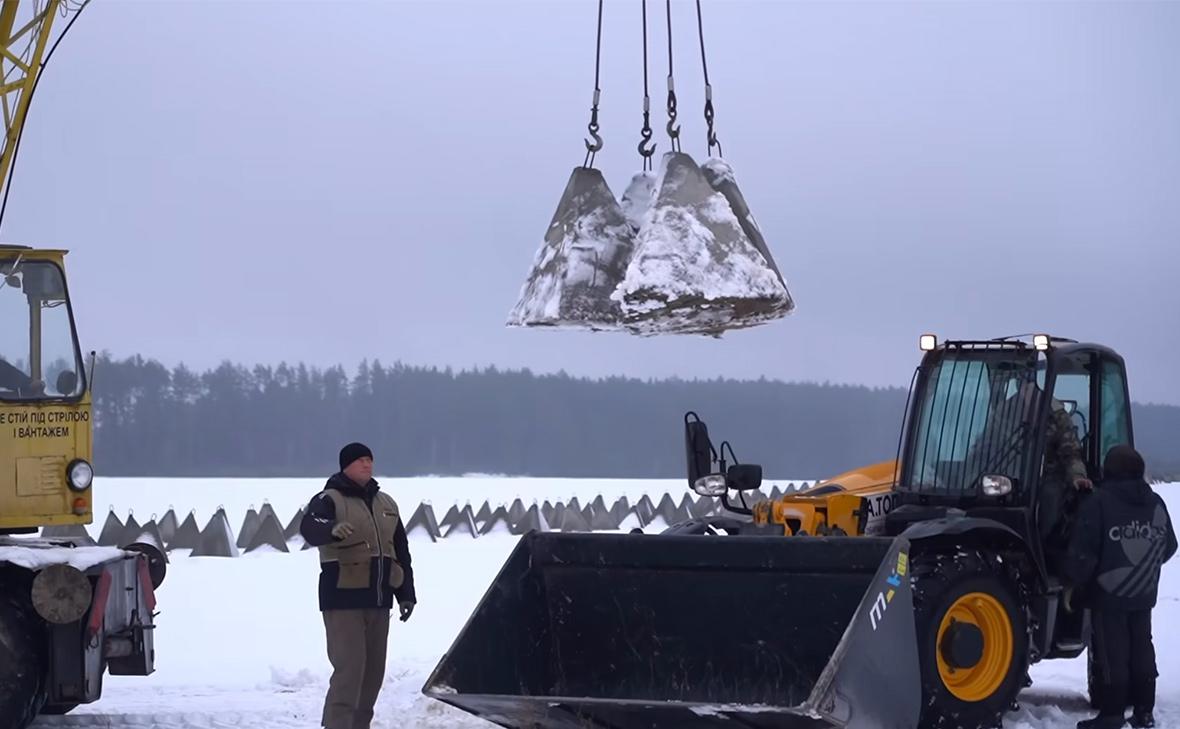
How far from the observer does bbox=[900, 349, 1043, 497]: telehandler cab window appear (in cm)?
937

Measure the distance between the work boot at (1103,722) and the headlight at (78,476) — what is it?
576cm

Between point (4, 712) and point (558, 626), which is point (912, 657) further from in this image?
point (4, 712)

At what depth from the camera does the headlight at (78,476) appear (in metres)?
9.16

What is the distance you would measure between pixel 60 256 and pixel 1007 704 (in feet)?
19.3

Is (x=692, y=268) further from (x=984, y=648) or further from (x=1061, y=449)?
(x=1061, y=449)

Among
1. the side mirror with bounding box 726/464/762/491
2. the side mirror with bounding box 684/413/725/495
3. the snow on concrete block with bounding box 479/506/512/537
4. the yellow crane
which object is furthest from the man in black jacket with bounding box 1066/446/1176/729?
the snow on concrete block with bounding box 479/506/512/537

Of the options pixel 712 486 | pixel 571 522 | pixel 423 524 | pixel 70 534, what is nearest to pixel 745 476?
pixel 712 486

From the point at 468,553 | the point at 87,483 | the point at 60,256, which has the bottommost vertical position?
the point at 468,553

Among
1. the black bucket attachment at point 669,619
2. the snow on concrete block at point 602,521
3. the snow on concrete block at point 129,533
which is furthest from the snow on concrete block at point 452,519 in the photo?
the black bucket attachment at point 669,619

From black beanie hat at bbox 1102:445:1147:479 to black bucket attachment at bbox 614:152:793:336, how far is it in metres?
2.08

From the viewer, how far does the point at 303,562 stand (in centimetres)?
1927

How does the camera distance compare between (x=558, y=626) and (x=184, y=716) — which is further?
(x=184, y=716)

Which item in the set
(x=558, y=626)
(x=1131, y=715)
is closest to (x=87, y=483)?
(x=558, y=626)

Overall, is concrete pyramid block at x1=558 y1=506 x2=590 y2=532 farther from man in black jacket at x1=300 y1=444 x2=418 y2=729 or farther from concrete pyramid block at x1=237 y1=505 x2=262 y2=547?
man in black jacket at x1=300 y1=444 x2=418 y2=729
